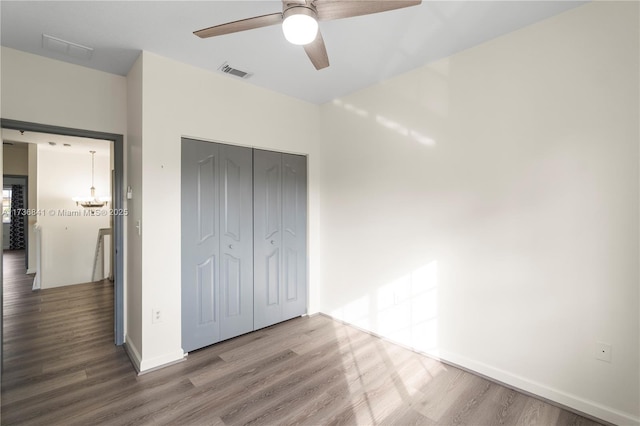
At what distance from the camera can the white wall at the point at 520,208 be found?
6.25 ft

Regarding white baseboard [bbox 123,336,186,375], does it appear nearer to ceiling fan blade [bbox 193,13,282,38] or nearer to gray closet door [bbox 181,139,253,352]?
gray closet door [bbox 181,139,253,352]

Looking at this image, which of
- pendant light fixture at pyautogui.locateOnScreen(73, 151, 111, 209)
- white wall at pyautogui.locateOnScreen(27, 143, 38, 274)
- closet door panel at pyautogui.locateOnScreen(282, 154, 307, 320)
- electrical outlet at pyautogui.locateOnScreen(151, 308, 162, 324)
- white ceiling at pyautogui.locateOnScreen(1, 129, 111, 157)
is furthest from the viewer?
pendant light fixture at pyautogui.locateOnScreen(73, 151, 111, 209)

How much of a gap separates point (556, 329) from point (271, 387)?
2.09m

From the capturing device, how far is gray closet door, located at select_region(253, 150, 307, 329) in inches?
131

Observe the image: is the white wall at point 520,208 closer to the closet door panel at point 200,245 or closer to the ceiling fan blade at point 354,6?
the ceiling fan blade at point 354,6

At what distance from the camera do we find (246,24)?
167 cm

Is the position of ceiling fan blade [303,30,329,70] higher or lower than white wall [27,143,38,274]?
higher

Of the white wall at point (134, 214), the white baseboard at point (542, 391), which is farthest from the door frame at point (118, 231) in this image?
the white baseboard at point (542, 391)

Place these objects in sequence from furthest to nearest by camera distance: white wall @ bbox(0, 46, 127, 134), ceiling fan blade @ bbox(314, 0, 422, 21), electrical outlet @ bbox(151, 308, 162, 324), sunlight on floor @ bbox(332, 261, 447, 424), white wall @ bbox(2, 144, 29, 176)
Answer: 1. white wall @ bbox(2, 144, 29, 176)
2. electrical outlet @ bbox(151, 308, 162, 324)
3. white wall @ bbox(0, 46, 127, 134)
4. sunlight on floor @ bbox(332, 261, 447, 424)
5. ceiling fan blade @ bbox(314, 0, 422, 21)

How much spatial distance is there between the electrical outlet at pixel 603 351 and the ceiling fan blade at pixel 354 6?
7.67 ft

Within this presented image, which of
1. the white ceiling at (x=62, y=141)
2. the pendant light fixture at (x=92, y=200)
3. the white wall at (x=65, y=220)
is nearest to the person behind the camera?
the white ceiling at (x=62, y=141)

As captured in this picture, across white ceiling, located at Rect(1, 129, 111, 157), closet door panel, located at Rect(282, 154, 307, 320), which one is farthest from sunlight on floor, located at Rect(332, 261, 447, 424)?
white ceiling, located at Rect(1, 129, 111, 157)

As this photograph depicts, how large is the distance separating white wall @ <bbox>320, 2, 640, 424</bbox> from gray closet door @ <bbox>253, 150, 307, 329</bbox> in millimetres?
864

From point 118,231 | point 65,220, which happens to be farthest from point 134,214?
point 65,220
